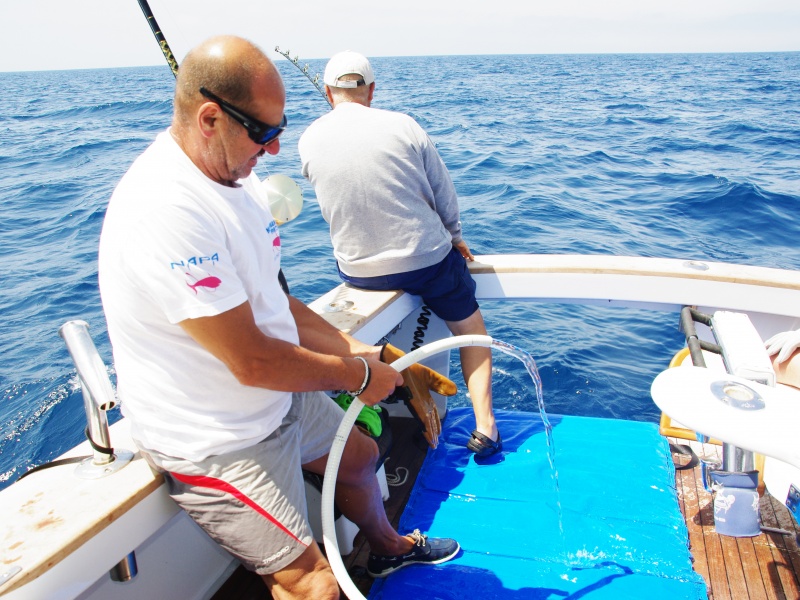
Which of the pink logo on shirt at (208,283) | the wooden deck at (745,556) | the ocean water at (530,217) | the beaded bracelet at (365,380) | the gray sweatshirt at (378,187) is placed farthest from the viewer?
the ocean water at (530,217)

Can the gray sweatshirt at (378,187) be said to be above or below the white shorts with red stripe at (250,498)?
above

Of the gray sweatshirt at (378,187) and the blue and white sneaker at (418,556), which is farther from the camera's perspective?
the gray sweatshirt at (378,187)

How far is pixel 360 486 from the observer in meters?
1.88

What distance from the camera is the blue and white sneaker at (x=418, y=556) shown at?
2.10 m

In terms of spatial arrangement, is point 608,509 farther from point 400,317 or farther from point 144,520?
point 144,520

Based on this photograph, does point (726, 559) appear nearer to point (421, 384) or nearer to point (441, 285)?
point (421, 384)

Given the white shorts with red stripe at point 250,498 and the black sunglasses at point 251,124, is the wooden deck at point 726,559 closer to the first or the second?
the white shorts with red stripe at point 250,498

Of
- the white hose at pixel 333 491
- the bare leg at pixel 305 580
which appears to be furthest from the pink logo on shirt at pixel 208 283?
the bare leg at pixel 305 580

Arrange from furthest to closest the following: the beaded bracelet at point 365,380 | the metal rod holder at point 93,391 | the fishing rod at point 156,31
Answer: the fishing rod at point 156,31
the beaded bracelet at point 365,380
the metal rod holder at point 93,391

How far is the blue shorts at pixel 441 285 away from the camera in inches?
106

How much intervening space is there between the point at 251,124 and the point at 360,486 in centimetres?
115

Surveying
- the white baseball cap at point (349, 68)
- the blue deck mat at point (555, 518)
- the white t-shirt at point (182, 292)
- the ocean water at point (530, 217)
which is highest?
the white baseball cap at point (349, 68)

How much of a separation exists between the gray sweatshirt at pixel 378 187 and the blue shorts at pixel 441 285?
5 cm

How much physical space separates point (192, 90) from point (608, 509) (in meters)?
2.12
